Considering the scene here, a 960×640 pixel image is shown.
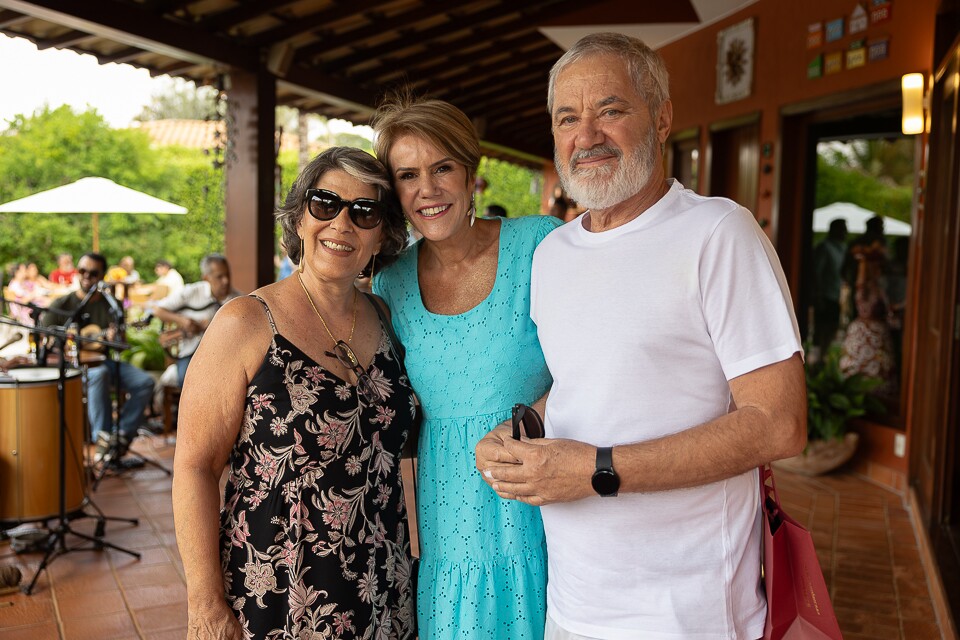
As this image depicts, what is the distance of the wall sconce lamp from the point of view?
5.16 metres

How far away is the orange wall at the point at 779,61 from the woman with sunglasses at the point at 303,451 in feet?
15.6

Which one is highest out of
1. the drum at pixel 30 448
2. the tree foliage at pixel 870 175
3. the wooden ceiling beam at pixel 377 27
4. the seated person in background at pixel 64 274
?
the wooden ceiling beam at pixel 377 27

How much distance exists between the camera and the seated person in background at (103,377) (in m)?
6.44

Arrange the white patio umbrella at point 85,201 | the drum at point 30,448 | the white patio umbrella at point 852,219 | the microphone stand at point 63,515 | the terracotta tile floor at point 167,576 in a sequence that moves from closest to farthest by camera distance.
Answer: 1. the terracotta tile floor at point 167,576
2. the microphone stand at point 63,515
3. the drum at point 30,448
4. the white patio umbrella at point 85,201
5. the white patio umbrella at point 852,219

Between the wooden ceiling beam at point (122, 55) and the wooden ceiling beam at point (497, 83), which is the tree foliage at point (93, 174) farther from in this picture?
the wooden ceiling beam at point (122, 55)

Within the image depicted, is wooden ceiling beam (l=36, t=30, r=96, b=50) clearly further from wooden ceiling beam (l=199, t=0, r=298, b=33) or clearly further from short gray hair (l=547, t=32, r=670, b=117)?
short gray hair (l=547, t=32, r=670, b=117)

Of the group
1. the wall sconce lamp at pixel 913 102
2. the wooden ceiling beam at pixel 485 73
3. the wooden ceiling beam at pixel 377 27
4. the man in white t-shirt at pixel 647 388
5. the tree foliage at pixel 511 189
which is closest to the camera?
the man in white t-shirt at pixel 647 388

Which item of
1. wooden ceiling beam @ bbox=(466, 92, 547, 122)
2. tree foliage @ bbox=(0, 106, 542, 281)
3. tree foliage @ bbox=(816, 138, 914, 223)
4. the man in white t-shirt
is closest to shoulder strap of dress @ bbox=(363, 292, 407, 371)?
the man in white t-shirt

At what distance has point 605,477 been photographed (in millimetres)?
1391

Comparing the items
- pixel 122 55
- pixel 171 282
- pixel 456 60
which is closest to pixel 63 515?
pixel 122 55

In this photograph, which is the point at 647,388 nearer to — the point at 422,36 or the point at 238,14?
the point at 238,14

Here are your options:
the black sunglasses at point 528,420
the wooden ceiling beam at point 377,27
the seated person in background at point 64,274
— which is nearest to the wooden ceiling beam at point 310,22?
the wooden ceiling beam at point 377,27

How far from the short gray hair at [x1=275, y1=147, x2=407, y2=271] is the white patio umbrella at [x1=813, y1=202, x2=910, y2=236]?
202 inches

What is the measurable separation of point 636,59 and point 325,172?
735 mm
